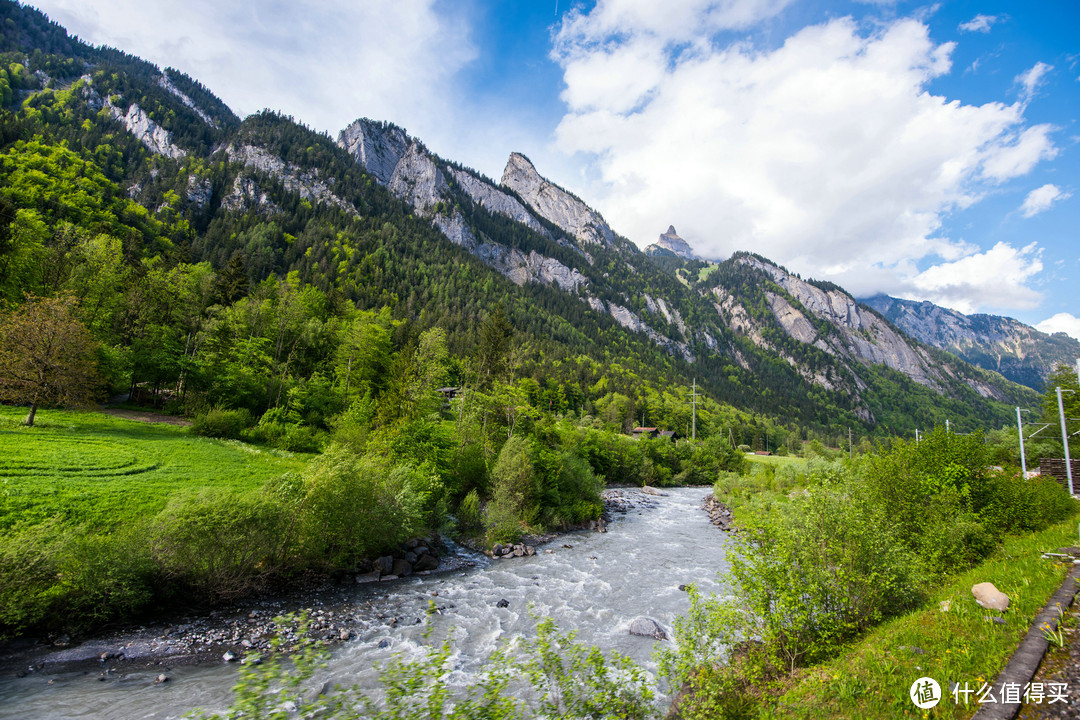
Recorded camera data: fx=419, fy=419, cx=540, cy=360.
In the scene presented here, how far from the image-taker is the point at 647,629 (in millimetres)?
15391

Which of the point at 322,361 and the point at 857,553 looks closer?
the point at 857,553

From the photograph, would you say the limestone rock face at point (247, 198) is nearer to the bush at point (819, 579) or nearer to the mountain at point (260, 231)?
the mountain at point (260, 231)

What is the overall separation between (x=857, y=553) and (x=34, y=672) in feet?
67.2

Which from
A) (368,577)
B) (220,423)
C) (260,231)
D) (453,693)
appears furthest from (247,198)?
(453,693)

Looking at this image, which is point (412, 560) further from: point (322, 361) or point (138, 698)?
point (322, 361)

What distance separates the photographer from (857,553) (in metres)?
10.3

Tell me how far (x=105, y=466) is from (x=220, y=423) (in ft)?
43.6

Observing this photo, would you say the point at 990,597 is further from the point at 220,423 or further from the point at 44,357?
the point at 44,357

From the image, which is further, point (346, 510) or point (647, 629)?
point (346, 510)

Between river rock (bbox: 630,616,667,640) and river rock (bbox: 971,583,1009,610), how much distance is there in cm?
910

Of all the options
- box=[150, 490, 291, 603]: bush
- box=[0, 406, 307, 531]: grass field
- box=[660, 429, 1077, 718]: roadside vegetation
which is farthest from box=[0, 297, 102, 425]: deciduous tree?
box=[660, 429, 1077, 718]: roadside vegetation

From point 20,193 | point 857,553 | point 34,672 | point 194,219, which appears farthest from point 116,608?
point 194,219

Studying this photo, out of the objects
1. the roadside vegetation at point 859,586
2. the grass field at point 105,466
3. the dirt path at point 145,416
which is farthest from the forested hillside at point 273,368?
the roadside vegetation at point 859,586

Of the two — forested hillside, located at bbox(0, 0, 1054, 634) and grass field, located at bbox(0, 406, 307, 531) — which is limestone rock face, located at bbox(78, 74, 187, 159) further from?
grass field, located at bbox(0, 406, 307, 531)
